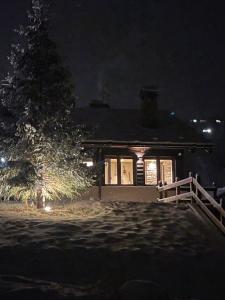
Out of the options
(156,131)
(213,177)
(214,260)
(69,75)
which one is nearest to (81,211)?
(69,75)

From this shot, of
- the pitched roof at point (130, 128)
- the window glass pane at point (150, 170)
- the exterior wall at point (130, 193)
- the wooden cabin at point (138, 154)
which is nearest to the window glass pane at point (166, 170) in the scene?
the wooden cabin at point (138, 154)

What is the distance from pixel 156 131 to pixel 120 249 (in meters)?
17.3

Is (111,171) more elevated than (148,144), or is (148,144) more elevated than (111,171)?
(148,144)

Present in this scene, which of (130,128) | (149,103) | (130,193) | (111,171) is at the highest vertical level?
(149,103)

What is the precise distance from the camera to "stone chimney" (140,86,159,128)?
28469 mm

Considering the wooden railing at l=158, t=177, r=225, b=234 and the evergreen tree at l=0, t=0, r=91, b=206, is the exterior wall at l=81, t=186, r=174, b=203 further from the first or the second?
the evergreen tree at l=0, t=0, r=91, b=206

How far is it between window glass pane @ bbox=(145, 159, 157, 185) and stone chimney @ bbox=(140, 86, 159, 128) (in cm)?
285

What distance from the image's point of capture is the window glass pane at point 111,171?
26.8 meters

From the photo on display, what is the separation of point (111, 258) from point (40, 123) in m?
7.76

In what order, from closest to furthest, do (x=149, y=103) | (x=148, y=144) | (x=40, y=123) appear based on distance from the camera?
(x=40, y=123)
(x=148, y=144)
(x=149, y=103)

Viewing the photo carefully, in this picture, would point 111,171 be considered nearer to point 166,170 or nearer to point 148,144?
point 148,144

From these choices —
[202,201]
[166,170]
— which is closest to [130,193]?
[166,170]

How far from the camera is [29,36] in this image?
17.1 meters

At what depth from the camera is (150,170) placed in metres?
27.2
